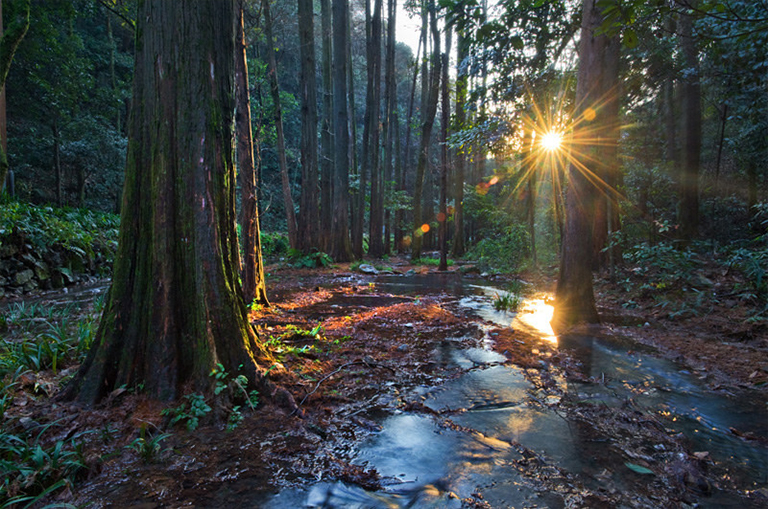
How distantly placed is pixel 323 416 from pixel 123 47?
92.5 ft

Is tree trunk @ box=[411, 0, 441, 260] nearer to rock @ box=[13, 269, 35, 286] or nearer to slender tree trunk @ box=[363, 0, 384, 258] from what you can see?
slender tree trunk @ box=[363, 0, 384, 258]

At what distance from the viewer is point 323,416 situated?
287 centimetres

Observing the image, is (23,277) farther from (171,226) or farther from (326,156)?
(326,156)

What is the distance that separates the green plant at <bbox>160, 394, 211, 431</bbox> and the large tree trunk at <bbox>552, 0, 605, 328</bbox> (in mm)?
5073

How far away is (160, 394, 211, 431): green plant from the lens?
8.46 ft

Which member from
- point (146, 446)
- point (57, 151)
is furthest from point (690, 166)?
point (57, 151)

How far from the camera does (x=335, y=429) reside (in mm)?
2715

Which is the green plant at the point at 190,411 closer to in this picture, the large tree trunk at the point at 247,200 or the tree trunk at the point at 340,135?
the large tree trunk at the point at 247,200

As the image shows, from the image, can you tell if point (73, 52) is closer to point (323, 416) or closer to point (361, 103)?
point (323, 416)

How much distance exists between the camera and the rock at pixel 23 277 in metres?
8.07

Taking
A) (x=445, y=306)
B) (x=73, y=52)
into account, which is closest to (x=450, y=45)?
(x=73, y=52)

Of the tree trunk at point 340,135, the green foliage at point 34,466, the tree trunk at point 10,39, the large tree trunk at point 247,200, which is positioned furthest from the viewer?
the tree trunk at point 340,135

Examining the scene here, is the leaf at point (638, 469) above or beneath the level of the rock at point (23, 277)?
beneath

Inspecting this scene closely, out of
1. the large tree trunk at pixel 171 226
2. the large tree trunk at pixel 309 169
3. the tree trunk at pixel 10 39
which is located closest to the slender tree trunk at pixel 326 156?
the large tree trunk at pixel 309 169
